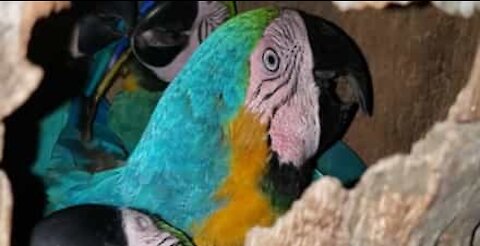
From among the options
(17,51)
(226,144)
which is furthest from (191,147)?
(17,51)

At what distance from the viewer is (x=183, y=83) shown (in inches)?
19.6

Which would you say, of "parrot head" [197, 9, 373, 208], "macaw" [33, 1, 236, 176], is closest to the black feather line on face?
"parrot head" [197, 9, 373, 208]

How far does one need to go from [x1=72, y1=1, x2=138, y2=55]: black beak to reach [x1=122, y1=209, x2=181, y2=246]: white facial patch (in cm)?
21

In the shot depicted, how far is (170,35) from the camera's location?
2.09 ft

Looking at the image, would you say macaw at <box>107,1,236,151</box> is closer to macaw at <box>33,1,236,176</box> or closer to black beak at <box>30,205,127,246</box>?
macaw at <box>33,1,236,176</box>

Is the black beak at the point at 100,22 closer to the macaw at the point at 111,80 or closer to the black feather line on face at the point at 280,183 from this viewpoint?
the macaw at the point at 111,80

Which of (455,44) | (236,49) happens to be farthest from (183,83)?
(455,44)

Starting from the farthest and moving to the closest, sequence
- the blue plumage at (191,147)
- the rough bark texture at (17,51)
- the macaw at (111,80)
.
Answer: the macaw at (111,80), the blue plumage at (191,147), the rough bark texture at (17,51)

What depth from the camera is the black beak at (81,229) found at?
417mm

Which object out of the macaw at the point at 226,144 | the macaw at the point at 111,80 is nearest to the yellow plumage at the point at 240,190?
the macaw at the point at 226,144

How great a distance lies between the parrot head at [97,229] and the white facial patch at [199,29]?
224mm

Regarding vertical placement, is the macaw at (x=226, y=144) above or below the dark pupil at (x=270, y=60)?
below

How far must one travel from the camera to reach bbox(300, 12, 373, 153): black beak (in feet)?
1.73

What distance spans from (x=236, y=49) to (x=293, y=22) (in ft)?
0.13
